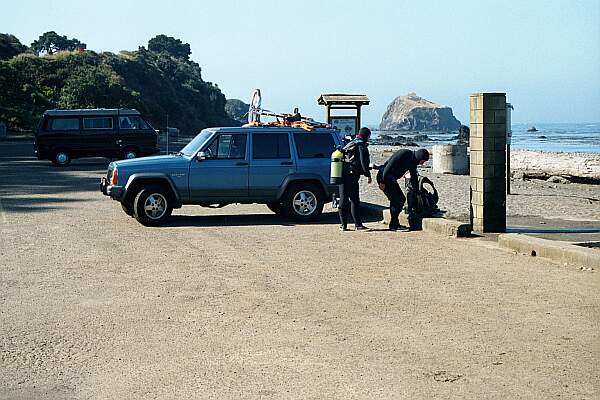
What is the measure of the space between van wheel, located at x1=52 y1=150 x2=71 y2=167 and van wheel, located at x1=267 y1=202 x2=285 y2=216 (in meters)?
18.0

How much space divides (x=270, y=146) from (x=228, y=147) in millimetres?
790

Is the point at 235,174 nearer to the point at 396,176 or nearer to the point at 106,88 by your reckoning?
the point at 396,176

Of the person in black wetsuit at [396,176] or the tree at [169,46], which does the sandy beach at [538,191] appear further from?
the tree at [169,46]

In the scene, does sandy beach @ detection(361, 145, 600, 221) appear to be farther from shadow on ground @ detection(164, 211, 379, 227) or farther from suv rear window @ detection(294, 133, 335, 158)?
suv rear window @ detection(294, 133, 335, 158)

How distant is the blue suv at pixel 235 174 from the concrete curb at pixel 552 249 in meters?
4.86

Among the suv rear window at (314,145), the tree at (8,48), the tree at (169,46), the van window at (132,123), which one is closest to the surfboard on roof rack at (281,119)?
the suv rear window at (314,145)

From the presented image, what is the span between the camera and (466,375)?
22.8 ft

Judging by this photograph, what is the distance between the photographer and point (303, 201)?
17.6 m

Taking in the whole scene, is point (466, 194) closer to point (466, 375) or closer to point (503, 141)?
point (503, 141)

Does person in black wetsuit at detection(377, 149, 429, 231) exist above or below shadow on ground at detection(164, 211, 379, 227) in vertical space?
above

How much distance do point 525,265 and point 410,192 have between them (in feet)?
14.0

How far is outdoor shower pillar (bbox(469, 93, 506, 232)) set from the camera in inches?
592

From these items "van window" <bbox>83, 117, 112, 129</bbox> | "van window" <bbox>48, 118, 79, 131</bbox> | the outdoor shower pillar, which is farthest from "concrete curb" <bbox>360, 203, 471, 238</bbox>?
"van window" <bbox>48, 118, 79, 131</bbox>

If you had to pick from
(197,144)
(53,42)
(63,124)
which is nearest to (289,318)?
(197,144)
